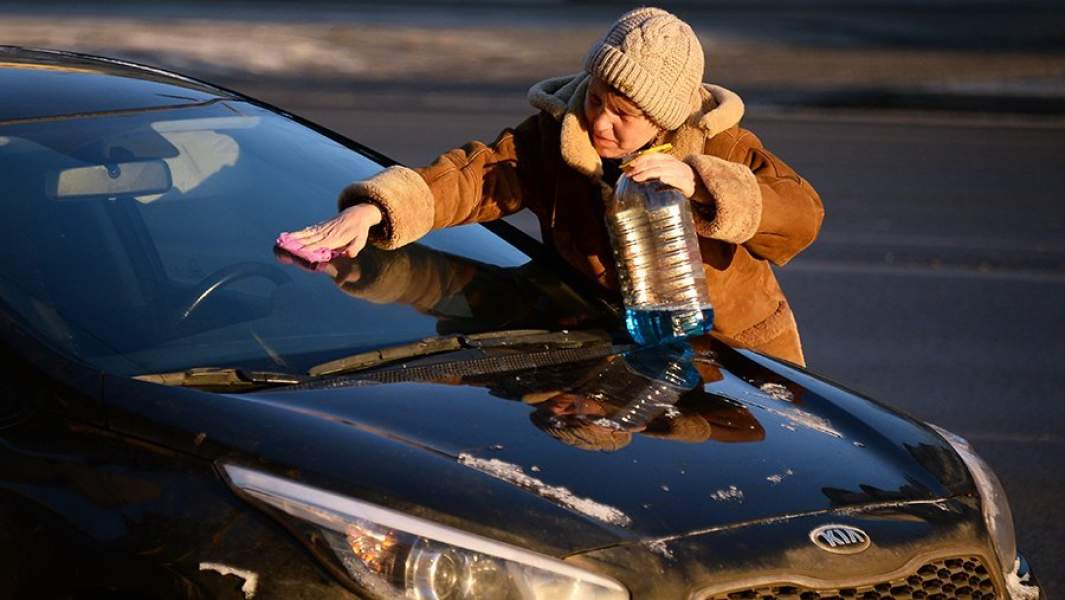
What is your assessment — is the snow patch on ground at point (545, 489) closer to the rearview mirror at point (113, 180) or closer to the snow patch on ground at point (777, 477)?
the snow patch on ground at point (777, 477)

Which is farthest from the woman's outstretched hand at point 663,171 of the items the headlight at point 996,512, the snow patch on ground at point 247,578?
the snow patch on ground at point 247,578

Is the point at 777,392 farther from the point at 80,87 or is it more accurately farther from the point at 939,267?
the point at 939,267

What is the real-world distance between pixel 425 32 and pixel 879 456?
67.0 feet

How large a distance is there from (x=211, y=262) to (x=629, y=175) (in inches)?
38.3

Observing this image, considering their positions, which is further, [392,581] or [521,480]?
[521,480]

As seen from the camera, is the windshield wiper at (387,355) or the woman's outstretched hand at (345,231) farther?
the woman's outstretched hand at (345,231)

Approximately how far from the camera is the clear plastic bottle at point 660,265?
383 cm

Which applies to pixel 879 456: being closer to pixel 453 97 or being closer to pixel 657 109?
pixel 657 109

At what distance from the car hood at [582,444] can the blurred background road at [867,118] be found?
1.69 m

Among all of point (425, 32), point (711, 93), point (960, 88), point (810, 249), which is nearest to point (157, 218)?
point (711, 93)

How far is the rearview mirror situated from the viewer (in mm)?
3512

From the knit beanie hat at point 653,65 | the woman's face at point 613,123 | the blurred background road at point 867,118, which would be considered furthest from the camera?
the blurred background road at point 867,118

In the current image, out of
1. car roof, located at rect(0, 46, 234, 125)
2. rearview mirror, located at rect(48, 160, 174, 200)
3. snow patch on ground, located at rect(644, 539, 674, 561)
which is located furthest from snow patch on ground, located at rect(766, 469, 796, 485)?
car roof, located at rect(0, 46, 234, 125)

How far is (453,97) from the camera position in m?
17.0
